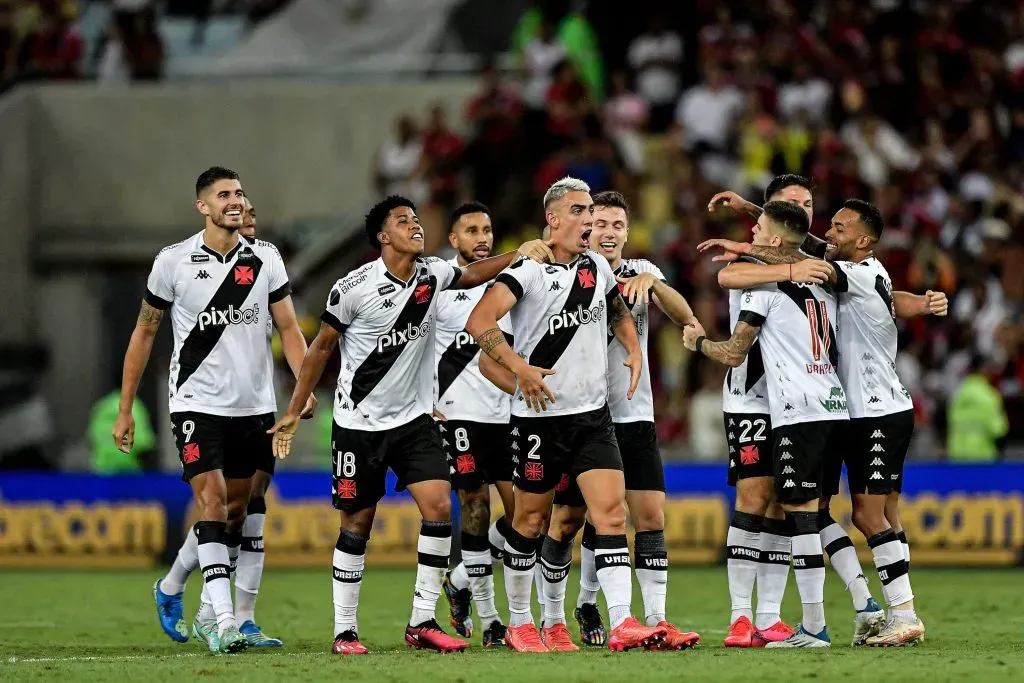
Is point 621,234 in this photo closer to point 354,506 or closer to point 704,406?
point 354,506

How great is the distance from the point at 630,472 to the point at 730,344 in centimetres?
107

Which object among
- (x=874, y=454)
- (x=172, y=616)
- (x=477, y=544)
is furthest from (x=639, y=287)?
(x=172, y=616)

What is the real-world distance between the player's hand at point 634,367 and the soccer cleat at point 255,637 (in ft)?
10.1

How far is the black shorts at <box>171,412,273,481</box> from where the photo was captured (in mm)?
11500

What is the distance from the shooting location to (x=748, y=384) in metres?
11.6

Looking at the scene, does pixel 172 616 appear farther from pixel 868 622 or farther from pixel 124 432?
pixel 868 622

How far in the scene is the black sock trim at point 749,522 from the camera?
11531 mm

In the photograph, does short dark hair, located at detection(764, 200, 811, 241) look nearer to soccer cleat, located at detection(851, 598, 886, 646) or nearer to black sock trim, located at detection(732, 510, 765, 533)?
black sock trim, located at detection(732, 510, 765, 533)

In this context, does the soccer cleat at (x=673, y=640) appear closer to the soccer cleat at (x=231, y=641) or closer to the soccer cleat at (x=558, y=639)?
the soccer cleat at (x=558, y=639)

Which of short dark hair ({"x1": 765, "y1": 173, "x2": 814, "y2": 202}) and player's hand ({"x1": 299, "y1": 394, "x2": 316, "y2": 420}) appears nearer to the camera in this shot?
player's hand ({"x1": 299, "y1": 394, "x2": 316, "y2": 420})

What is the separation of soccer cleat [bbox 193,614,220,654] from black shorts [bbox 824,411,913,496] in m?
4.10

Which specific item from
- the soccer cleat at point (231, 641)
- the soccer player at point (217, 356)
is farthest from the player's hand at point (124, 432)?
the soccer cleat at point (231, 641)

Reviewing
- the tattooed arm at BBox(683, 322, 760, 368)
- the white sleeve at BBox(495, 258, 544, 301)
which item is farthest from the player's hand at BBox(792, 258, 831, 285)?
the white sleeve at BBox(495, 258, 544, 301)

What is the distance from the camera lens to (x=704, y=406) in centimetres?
2005
